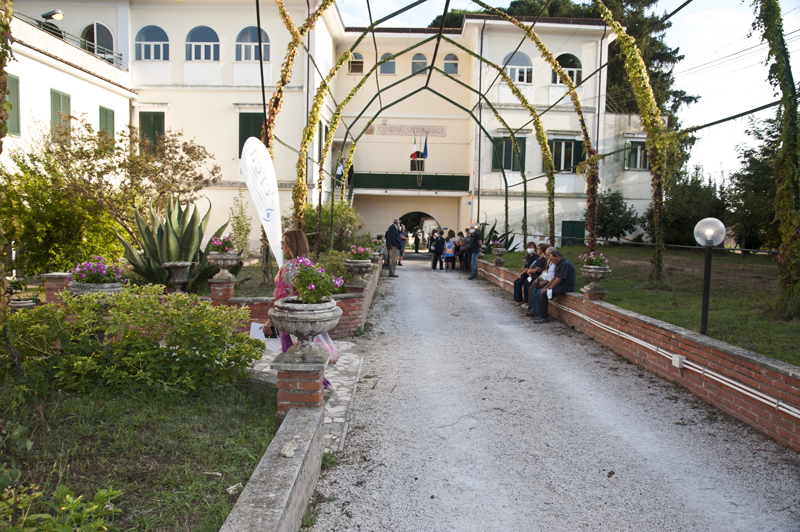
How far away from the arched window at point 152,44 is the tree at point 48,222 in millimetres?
11040

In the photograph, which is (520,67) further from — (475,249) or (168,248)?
(168,248)

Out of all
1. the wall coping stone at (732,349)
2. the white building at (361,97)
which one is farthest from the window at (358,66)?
the wall coping stone at (732,349)

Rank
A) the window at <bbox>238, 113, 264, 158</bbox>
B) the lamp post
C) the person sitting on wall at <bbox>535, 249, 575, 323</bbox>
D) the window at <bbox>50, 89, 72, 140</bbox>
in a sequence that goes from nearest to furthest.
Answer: the lamp post, the person sitting on wall at <bbox>535, 249, 575, 323</bbox>, the window at <bbox>50, 89, 72, 140</bbox>, the window at <bbox>238, 113, 264, 158</bbox>

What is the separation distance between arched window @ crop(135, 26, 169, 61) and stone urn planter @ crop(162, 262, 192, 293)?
16.4 m

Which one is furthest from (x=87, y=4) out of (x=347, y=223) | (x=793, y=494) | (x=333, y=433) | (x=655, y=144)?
(x=793, y=494)

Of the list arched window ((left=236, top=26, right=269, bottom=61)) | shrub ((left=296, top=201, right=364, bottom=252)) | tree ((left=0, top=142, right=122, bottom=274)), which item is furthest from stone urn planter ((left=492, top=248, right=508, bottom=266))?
arched window ((left=236, top=26, right=269, bottom=61))

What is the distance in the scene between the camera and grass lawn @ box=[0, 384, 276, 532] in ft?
8.54

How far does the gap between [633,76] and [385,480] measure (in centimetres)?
883

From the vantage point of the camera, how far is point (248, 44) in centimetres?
2105

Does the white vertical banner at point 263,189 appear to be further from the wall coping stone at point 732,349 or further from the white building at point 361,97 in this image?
the white building at point 361,97

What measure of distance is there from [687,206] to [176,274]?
2038 centimetres

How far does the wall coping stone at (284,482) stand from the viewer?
231 cm

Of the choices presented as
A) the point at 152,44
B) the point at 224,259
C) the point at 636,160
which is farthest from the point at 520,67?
the point at 224,259

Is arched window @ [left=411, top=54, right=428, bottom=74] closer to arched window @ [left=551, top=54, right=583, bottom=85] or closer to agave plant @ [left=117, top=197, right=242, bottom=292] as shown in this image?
arched window @ [left=551, top=54, right=583, bottom=85]
